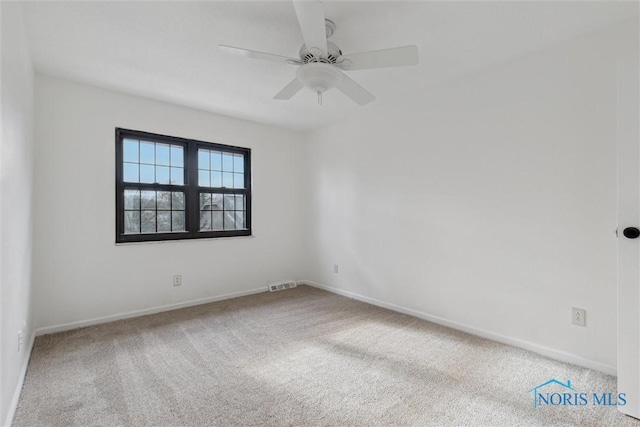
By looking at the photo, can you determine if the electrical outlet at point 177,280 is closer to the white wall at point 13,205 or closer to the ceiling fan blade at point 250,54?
the white wall at point 13,205

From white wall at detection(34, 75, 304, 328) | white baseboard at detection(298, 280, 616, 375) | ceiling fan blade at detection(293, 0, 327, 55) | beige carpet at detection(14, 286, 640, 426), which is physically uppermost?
ceiling fan blade at detection(293, 0, 327, 55)

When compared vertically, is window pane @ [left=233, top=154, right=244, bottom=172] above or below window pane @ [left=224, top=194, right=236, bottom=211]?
above

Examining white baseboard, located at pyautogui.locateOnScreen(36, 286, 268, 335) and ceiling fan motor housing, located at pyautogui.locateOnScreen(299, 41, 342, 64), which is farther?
white baseboard, located at pyautogui.locateOnScreen(36, 286, 268, 335)

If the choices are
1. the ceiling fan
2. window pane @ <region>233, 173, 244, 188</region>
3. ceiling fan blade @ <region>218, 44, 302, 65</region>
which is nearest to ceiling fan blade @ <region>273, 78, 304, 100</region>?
the ceiling fan

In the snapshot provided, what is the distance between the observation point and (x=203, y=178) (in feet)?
12.6

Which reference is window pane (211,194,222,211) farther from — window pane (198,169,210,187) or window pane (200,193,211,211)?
window pane (198,169,210,187)

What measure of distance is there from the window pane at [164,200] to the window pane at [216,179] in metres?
0.57

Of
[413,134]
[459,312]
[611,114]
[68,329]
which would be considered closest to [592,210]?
[611,114]

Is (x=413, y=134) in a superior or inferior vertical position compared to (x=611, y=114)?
superior

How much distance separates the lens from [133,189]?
3.28 m

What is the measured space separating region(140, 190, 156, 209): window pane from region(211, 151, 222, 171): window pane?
81cm

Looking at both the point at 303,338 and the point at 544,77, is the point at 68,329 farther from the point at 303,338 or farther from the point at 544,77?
the point at 544,77

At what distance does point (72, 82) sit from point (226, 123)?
5.13 feet

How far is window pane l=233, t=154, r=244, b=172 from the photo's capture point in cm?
414
